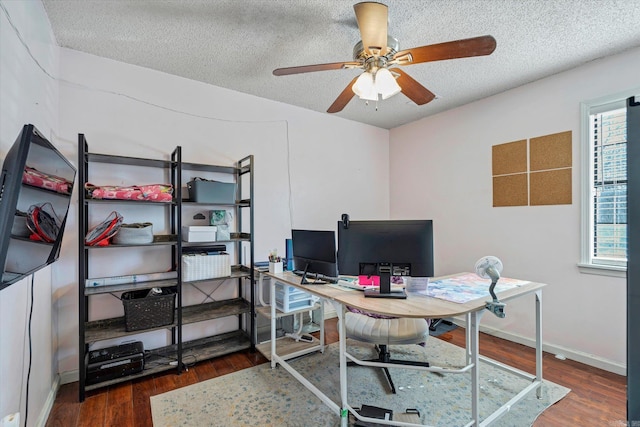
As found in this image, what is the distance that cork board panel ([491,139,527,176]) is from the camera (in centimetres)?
288

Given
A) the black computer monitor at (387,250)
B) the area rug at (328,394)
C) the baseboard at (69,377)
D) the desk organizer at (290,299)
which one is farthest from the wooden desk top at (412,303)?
the baseboard at (69,377)

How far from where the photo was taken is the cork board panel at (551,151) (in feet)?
8.55

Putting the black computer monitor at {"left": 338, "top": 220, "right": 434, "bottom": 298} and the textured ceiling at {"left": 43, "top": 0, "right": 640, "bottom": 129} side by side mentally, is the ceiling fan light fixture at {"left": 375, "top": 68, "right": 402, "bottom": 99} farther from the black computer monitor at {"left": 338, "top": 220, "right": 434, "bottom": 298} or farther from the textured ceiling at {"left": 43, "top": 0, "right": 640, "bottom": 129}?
the black computer monitor at {"left": 338, "top": 220, "right": 434, "bottom": 298}

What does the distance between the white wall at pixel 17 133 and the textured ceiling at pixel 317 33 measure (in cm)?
33

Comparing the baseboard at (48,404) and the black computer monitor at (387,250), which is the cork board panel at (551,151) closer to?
the black computer monitor at (387,250)

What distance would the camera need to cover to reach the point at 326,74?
8.70 feet

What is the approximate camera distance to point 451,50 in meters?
1.59

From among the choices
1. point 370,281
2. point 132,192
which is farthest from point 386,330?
point 132,192

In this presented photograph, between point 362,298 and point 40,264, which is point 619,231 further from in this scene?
point 40,264

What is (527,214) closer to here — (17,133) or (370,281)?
(370,281)

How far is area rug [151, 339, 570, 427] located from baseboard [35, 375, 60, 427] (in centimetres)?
59

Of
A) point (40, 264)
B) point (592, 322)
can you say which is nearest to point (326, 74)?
point (40, 264)

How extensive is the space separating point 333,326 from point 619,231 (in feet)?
9.24

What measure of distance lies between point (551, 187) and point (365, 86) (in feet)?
7.04
